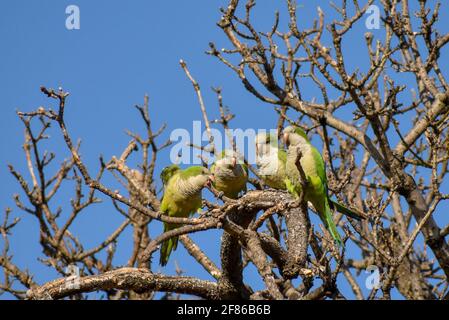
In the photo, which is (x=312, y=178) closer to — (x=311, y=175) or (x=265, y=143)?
(x=311, y=175)

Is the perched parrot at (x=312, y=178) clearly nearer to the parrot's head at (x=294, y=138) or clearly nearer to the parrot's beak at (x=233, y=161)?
the parrot's head at (x=294, y=138)

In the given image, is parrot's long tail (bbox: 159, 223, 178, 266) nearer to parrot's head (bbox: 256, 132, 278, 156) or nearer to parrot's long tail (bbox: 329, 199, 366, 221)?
parrot's head (bbox: 256, 132, 278, 156)

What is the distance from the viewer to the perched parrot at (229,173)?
6520mm

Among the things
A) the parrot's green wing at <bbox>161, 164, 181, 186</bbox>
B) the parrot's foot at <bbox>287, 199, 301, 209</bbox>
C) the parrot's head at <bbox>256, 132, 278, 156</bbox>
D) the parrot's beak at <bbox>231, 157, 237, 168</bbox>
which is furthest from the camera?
the parrot's green wing at <bbox>161, 164, 181, 186</bbox>

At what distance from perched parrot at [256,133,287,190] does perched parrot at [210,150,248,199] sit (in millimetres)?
194

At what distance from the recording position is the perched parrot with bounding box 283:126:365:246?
6027mm

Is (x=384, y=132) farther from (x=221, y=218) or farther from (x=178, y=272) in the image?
(x=178, y=272)

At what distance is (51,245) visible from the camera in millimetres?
8773

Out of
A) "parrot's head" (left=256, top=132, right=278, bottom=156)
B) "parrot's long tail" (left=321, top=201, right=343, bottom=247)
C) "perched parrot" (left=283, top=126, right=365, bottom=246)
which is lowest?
"parrot's long tail" (left=321, top=201, right=343, bottom=247)

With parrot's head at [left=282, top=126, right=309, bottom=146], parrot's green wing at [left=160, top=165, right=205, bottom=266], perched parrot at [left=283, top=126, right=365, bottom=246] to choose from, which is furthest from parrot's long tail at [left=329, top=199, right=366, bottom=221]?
parrot's green wing at [left=160, top=165, right=205, bottom=266]

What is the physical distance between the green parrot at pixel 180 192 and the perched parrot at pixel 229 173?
140mm

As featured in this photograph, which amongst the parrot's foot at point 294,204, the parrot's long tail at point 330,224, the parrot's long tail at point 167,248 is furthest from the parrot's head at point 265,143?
the parrot's foot at point 294,204

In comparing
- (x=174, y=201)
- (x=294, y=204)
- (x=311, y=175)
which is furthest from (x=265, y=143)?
(x=294, y=204)
